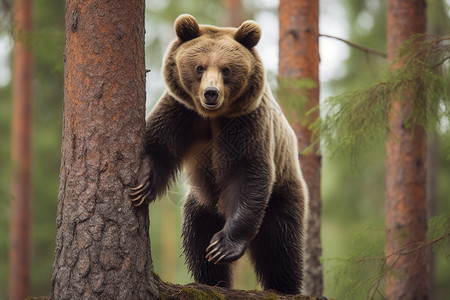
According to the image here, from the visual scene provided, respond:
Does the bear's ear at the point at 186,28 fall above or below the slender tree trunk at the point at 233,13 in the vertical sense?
below

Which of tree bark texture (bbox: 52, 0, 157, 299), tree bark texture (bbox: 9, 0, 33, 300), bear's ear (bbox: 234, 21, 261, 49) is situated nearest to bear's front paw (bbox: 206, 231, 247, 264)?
tree bark texture (bbox: 52, 0, 157, 299)

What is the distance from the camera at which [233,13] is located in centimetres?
1076

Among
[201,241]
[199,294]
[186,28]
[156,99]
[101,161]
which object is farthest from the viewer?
[156,99]

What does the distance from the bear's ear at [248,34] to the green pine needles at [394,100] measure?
3.73 feet

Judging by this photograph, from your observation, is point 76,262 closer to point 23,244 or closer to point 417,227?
point 417,227

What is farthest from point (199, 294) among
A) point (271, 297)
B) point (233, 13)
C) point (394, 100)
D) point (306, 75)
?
point (233, 13)

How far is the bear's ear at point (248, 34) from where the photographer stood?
4.25 meters

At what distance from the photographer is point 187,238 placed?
4934 mm

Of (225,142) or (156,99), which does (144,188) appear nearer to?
(225,142)

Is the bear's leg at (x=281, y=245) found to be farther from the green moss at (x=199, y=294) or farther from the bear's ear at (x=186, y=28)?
the bear's ear at (x=186, y=28)

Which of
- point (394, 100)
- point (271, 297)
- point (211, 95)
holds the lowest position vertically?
point (271, 297)

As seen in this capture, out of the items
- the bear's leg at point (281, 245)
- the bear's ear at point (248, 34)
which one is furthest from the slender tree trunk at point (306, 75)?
the bear's ear at point (248, 34)

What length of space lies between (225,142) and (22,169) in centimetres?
778

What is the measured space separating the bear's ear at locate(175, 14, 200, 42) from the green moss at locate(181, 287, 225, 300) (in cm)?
195
